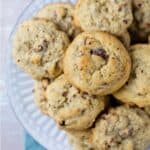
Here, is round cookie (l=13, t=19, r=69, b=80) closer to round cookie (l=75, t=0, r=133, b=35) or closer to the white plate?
Answer: round cookie (l=75, t=0, r=133, b=35)

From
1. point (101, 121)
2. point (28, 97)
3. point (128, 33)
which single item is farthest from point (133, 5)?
point (28, 97)

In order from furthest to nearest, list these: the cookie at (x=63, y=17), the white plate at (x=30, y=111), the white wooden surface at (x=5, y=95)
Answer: the white wooden surface at (x=5, y=95), the white plate at (x=30, y=111), the cookie at (x=63, y=17)

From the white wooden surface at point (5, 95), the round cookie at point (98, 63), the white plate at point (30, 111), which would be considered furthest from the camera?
the white wooden surface at point (5, 95)

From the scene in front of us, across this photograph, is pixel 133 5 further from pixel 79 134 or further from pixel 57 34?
pixel 79 134

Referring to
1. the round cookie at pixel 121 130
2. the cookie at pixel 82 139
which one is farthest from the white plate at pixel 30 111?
the round cookie at pixel 121 130

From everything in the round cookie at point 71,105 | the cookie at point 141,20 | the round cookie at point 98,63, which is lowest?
the round cookie at point 71,105

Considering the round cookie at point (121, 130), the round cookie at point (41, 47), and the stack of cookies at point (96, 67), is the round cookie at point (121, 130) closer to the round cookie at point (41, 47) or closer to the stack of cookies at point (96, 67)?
the stack of cookies at point (96, 67)
